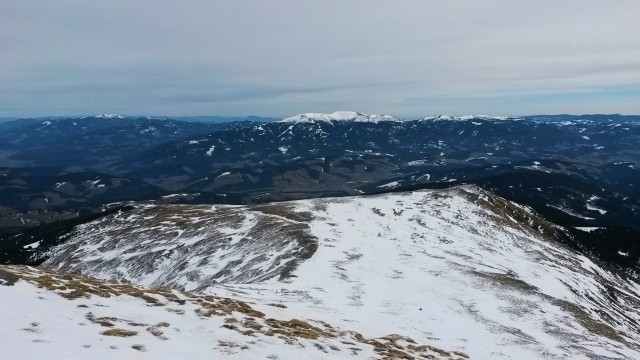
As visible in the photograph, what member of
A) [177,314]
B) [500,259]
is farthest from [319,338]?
[500,259]

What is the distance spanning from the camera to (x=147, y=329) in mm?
17625

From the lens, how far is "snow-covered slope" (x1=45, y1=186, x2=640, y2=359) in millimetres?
38000

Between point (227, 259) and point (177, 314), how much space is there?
175ft

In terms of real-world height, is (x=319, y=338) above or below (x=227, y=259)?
above

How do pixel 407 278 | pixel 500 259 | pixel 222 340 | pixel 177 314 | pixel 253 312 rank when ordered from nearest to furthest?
pixel 222 340
pixel 177 314
pixel 253 312
pixel 407 278
pixel 500 259

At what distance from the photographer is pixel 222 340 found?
17953 mm

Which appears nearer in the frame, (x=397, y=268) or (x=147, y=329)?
(x=147, y=329)

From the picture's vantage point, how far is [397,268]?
59.9 meters

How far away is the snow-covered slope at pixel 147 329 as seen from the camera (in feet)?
48.3

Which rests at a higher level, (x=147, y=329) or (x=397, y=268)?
(x=147, y=329)

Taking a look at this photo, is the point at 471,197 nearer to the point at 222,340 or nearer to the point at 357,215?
the point at 357,215

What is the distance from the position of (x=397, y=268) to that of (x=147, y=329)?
46.1m

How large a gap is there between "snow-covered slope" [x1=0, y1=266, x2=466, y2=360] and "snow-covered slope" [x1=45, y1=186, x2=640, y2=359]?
4.87m

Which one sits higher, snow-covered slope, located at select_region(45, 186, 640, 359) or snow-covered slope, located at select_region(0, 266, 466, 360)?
snow-covered slope, located at select_region(0, 266, 466, 360)
